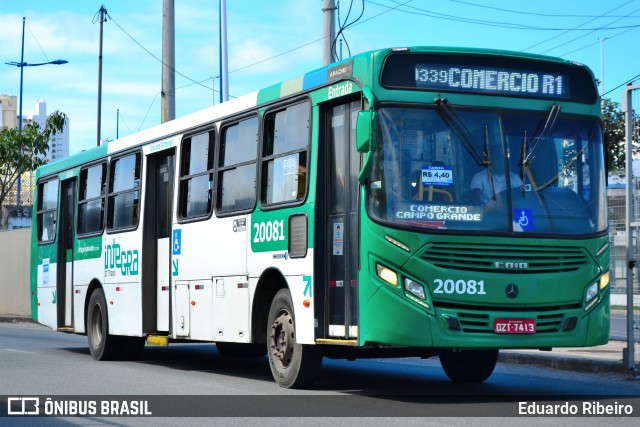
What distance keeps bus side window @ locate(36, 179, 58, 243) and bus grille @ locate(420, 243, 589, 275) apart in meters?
11.5

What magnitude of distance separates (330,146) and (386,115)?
1.17 metres

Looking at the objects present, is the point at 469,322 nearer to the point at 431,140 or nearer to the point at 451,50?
the point at 431,140

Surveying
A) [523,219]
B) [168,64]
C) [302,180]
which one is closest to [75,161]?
[168,64]

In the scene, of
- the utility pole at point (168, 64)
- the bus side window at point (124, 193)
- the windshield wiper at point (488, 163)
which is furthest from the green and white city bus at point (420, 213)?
the utility pole at point (168, 64)

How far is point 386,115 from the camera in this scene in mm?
10828

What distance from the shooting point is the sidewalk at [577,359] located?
14508 millimetres

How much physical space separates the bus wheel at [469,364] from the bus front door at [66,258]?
8393 mm

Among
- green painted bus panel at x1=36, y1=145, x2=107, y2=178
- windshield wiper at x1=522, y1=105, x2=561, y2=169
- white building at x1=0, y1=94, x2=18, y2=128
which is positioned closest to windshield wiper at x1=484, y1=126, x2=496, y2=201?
windshield wiper at x1=522, y1=105, x2=561, y2=169

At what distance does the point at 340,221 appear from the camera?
11.5 meters

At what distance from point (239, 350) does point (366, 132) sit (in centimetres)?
813

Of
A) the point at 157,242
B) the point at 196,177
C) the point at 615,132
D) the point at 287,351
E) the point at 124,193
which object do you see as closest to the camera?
the point at 287,351

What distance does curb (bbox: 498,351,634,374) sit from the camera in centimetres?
1441

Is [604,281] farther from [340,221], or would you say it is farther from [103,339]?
[103,339]

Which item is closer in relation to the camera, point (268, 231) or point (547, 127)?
point (547, 127)
